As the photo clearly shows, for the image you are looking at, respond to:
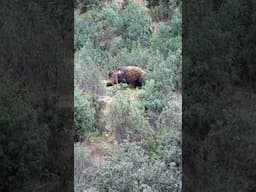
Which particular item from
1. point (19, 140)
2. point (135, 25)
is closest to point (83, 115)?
point (19, 140)

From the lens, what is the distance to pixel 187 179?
8.43 feet

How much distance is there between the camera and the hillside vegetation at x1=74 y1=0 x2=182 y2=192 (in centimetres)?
263

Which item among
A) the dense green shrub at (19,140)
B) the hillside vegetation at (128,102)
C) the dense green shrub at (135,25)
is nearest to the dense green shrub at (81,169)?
the hillside vegetation at (128,102)

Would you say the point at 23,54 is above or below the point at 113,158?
above

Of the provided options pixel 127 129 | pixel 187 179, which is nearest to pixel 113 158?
pixel 127 129

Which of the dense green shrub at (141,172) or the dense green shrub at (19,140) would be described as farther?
the dense green shrub at (141,172)

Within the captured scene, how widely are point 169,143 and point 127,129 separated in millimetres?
238

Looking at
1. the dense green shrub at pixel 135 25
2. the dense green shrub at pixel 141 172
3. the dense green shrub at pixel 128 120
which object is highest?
the dense green shrub at pixel 135 25

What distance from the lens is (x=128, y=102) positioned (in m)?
2.66

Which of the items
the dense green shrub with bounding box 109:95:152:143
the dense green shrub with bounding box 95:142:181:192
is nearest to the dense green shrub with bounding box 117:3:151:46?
the dense green shrub with bounding box 109:95:152:143

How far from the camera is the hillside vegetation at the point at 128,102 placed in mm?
2629

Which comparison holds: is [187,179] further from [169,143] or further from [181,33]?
[181,33]

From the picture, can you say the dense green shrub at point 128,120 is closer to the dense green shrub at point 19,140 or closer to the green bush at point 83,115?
the green bush at point 83,115

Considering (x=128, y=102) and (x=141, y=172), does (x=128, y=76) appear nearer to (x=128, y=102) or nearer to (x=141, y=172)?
(x=128, y=102)
